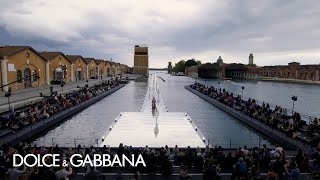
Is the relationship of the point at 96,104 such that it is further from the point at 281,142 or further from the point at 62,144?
the point at 281,142

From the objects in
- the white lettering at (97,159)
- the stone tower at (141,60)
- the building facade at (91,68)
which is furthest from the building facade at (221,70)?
the white lettering at (97,159)

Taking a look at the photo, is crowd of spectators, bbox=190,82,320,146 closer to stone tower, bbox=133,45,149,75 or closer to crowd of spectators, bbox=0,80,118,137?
crowd of spectators, bbox=0,80,118,137

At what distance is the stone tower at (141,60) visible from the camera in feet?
568

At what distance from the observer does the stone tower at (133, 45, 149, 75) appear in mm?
173000

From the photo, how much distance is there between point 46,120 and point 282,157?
20960 mm

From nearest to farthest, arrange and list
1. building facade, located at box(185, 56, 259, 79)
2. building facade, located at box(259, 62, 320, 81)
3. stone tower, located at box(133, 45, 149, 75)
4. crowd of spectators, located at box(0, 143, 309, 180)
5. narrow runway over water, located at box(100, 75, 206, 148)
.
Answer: crowd of spectators, located at box(0, 143, 309, 180) < narrow runway over water, located at box(100, 75, 206, 148) < building facade, located at box(259, 62, 320, 81) < building facade, located at box(185, 56, 259, 79) < stone tower, located at box(133, 45, 149, 75)

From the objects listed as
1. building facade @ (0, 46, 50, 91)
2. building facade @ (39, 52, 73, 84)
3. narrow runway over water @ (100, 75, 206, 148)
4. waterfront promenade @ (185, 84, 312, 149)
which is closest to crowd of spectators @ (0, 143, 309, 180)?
narrow runway over water @ (100, 75, 206, 148)

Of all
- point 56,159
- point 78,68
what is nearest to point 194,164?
point 56,159

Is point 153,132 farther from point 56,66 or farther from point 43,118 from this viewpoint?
point 56,66

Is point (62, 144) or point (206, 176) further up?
point (206, 176)

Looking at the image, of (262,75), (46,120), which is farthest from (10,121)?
(262,75)

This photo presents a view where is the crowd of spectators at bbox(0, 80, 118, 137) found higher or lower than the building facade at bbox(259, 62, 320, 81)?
Answer: lower

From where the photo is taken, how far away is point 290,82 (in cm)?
11156

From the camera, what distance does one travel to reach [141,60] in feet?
570
